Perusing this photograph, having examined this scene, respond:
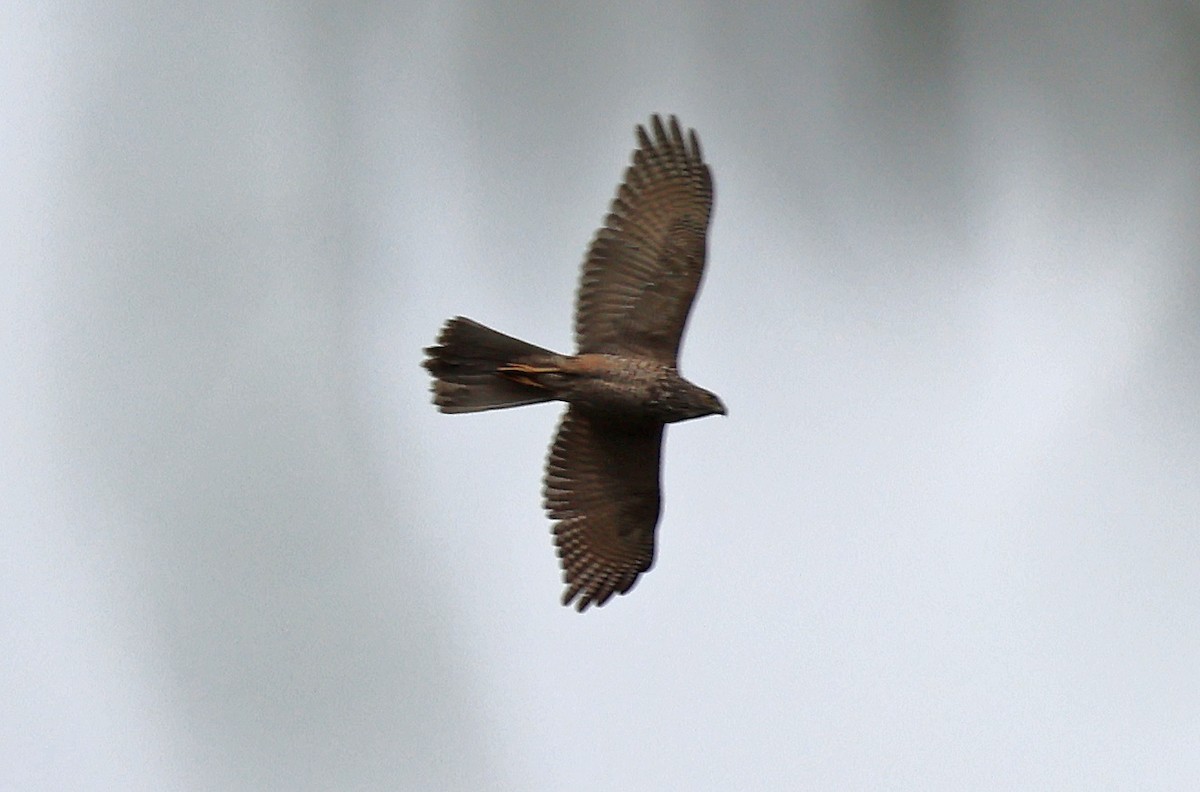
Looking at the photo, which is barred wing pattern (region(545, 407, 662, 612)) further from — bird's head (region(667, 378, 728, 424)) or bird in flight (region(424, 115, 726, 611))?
bird's head (region(667, 378, 728, 424))

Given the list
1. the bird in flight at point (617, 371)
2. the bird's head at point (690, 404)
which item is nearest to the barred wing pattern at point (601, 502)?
the bird in flight at point (617, 371)

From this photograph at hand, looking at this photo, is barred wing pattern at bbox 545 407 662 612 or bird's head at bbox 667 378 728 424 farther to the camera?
barred wing pattern at bbox 545 407 662 612

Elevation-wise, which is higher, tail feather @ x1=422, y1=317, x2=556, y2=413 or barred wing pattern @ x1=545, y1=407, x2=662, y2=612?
tail feather @ x1=422, y1=317, x2=556, y2=413

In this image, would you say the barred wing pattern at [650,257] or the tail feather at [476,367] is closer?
the tail feather at [476,367]

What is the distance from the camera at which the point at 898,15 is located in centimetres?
699

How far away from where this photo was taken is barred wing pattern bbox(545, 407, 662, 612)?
3.93 metres

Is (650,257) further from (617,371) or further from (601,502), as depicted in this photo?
(601,502)

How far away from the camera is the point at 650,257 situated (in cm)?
392

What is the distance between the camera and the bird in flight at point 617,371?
3.76 meters

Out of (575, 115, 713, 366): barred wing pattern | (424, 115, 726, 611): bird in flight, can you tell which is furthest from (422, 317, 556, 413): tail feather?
(575, 115, 713, 366): barred wing pattern

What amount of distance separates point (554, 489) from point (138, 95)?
3.09m

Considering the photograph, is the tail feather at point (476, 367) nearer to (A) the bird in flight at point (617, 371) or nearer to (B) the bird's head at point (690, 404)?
(A) the bird in flight at point (617, 371)

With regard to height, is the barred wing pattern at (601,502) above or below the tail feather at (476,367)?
below

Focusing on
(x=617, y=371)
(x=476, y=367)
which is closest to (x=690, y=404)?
(x=617, y=371)
